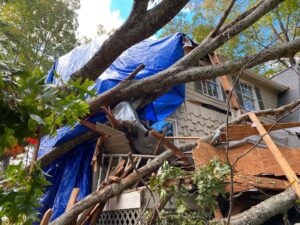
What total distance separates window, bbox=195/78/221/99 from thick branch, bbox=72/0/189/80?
6.54 m

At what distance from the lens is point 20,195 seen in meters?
1.39

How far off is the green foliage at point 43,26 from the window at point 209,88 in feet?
29.4

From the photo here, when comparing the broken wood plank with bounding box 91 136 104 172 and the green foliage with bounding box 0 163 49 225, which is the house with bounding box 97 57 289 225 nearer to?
the broken wood plank with bounding box 91 136 104 172

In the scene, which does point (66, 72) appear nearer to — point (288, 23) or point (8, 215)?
point (8, 215)

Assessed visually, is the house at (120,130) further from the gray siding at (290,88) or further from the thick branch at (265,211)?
the gray siding at (290,88)

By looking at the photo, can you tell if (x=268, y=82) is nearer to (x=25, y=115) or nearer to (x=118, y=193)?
(x=118, y=193)

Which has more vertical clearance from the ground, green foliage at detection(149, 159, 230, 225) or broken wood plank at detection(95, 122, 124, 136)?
broken wood plank at detection(95, 122, 124, 136)

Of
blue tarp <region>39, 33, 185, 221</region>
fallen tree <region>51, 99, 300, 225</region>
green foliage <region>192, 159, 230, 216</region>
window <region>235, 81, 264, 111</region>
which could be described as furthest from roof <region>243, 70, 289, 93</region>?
green foliage <region>192, 159, 230, 216</region>

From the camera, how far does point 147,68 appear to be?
7.92 metres

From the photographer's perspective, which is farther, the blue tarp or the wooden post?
the blue tarp

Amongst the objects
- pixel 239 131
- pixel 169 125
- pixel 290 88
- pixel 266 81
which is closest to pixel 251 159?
pixel 239 131

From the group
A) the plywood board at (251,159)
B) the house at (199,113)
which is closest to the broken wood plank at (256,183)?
the plywood board at (251,159)


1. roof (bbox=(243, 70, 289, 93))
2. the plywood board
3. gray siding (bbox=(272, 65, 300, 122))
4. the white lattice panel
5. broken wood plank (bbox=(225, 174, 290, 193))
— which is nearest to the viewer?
broken wood plank (bbox=(225, 174, 290, 193))

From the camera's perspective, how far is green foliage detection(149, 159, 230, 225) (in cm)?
381
